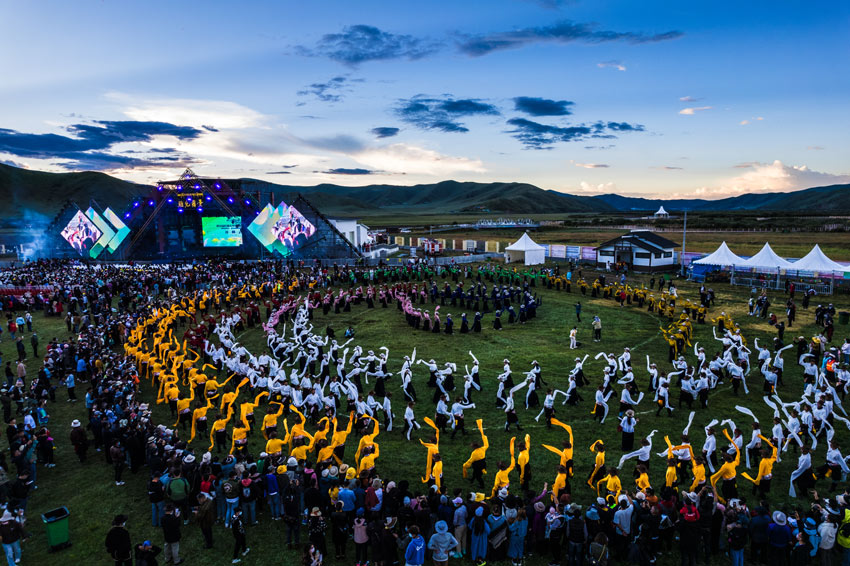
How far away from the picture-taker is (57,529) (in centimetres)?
857

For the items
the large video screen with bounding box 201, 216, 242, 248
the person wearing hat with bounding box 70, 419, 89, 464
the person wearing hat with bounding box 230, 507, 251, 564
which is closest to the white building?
the large video screen with bounding box 201, 216, 242, 248

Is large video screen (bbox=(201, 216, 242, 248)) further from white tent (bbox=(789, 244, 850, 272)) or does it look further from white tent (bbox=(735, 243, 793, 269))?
white tent (bbox=(789, 244, 850, 272))

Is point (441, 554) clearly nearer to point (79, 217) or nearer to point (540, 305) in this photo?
point (540, 305)

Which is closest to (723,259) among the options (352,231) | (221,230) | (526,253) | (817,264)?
(817,264)

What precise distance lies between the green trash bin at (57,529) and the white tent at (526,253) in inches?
1544

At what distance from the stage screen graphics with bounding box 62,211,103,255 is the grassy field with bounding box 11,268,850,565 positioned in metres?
25.4

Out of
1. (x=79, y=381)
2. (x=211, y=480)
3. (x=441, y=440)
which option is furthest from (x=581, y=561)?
(x=79, y=381)

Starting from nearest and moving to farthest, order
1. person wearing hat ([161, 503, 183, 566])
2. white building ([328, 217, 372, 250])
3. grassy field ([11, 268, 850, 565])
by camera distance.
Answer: person wearing hat ([161, 503, 183, 566]) → grassy field ([11, 268, 850, 565]) → white building ([328, 217, 372, 250])

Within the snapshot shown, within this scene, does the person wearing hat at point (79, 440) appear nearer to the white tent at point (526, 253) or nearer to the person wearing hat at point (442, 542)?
the person wearing hat at point (442, 542)

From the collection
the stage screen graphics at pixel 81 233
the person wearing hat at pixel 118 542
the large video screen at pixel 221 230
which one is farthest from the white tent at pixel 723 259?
the stage screen graphics at pixel 81 233

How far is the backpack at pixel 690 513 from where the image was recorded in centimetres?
739

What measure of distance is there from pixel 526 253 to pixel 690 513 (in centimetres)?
3781

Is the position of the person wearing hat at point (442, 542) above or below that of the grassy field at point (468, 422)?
above

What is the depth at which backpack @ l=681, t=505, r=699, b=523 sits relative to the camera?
7.39 meters
